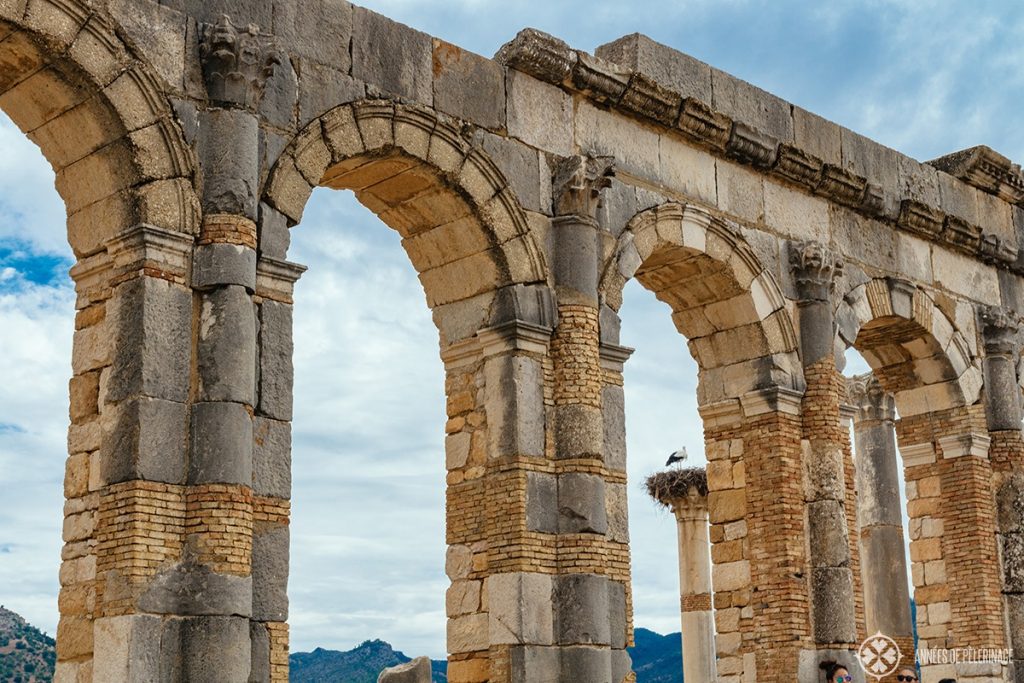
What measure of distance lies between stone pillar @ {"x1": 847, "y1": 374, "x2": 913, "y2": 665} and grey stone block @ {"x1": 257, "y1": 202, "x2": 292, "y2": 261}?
27.5 feet

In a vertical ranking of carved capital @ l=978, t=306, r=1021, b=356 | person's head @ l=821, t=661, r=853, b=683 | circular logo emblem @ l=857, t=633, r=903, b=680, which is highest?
carved capital @ l=978, t=306, r=1021, b=356

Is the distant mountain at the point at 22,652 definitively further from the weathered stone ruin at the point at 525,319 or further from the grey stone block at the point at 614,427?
the grey stone block at the point at 614,427

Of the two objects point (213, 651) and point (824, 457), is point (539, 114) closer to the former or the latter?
point (824, 457)

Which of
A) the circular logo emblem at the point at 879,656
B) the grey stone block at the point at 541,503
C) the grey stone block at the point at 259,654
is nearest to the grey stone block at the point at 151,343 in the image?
the grey stone block at the point at 259,654

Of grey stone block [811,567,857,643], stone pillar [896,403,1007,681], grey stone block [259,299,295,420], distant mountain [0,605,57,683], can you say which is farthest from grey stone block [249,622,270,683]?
distant mountain [0,605,57,683]

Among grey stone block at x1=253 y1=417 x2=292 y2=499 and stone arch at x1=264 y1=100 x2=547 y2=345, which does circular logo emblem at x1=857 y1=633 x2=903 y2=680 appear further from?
grey stone block at x1=253 y1=417 x2=292 y2=499

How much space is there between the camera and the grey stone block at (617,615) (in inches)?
430

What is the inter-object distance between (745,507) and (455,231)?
3.83 metres

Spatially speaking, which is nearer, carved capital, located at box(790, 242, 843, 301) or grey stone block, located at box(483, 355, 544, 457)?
grey stone block, located at box(483, 355, 544, 457)

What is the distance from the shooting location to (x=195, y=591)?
28.0 ft

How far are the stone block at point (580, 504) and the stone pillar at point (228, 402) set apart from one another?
2.43m

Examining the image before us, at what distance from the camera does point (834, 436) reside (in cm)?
1330

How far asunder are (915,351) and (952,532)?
6.25 ft

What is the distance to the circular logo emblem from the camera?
1401 cm
